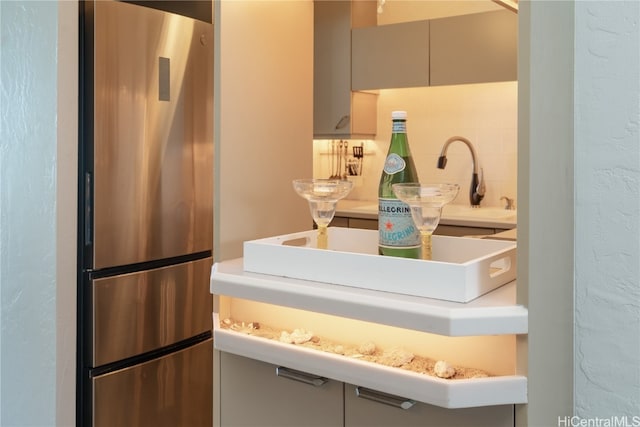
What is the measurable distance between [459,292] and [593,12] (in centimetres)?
59

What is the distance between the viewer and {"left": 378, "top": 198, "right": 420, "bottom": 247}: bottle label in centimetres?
130

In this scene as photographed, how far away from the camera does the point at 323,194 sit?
140 centimetres

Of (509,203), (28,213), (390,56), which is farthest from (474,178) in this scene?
(28,213)

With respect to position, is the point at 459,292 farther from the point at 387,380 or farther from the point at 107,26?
the point at 107,26

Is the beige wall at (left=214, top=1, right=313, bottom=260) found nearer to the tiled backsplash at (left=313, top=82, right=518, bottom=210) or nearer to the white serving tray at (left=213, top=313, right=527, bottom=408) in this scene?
the white serving tray at (left=213, top=313, right=527, bottom=408)

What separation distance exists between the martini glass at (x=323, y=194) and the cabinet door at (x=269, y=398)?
33 centimetres

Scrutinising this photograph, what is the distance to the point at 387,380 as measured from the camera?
1142mm

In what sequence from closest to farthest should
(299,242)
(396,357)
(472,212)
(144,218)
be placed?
(396,357) < (299,242) < (144,218) < (472,212)

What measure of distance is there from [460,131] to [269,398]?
262cm

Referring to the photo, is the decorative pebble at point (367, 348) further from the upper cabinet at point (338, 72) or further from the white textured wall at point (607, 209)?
the upper cabinet at point (338, 72)

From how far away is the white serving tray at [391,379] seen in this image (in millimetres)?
1071

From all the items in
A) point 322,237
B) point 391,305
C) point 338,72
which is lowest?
point 391,305

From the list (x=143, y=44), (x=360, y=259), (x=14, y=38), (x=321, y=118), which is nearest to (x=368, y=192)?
(x=321, y=118)

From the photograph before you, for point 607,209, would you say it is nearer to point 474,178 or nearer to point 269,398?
point 269,398
